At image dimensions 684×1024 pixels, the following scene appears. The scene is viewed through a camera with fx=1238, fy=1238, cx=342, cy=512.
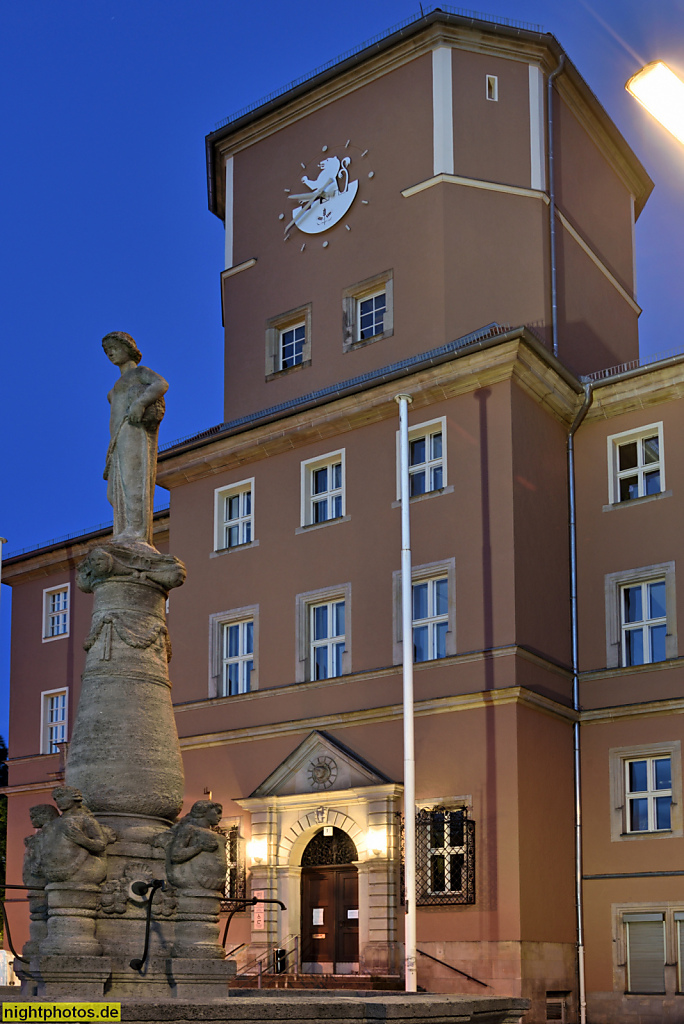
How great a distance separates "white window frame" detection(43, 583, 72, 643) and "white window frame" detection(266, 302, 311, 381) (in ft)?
Answer: 33.5

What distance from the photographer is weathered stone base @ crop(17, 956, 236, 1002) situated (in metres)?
10.3

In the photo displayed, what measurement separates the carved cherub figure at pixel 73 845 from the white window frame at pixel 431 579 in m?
14.7

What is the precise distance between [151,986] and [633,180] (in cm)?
2987

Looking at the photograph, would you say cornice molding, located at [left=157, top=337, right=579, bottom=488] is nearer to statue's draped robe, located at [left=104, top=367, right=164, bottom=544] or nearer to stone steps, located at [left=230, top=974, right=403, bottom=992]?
stone steps, located at [left=230, top=974, right=403, bottom=992]

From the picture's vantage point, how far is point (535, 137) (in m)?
30.5

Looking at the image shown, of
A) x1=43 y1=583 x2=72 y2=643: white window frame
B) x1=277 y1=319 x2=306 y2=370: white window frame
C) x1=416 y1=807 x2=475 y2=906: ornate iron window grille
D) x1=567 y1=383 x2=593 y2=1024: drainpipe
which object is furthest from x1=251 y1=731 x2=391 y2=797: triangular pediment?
x1=43 y1=583 x2=72 y2=643: white window frame

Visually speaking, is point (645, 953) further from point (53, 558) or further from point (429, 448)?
point (53, 558)

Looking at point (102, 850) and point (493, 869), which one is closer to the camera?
point (102, 850)

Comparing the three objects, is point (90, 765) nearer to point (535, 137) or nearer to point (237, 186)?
point (535, 137)

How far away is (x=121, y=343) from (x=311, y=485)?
1556 cm

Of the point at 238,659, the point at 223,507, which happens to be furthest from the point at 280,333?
the point at 238,659

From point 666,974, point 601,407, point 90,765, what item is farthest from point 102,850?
point 601,407

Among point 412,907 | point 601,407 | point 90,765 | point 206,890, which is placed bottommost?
point 412,907

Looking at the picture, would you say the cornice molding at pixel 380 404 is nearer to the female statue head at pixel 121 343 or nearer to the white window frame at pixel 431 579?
the white window frame at pixel 431 579
